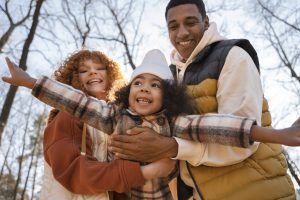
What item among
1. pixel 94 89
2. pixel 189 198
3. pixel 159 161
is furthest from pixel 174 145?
pixel 94 89

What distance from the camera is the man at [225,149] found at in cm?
233

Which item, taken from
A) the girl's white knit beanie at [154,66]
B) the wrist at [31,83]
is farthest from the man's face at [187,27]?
the wrist at [31,83]

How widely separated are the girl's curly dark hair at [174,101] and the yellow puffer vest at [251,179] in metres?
0.40


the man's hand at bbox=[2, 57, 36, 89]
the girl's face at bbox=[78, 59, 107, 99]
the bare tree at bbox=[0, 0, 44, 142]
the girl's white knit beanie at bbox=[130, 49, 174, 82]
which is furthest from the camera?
the bare tree at bbox=[0, 0, 44, 142]

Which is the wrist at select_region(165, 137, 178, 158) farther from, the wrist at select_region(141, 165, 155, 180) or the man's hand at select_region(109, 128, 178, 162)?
the wrist at select_region(141, 165, 155, 180)

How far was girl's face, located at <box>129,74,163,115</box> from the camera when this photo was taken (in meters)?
2.63

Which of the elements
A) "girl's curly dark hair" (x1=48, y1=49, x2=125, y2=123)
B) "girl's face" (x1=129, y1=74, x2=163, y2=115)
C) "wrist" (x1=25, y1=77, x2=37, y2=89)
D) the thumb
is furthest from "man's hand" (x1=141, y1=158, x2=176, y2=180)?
"wrist" (x1=25, y1=77, x2=37, y2=89)

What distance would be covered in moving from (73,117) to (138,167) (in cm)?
70

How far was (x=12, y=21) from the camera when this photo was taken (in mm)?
12156

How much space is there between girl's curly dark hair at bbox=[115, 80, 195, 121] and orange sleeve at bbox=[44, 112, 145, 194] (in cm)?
43

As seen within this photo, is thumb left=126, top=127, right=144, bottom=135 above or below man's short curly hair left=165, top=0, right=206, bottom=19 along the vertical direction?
below

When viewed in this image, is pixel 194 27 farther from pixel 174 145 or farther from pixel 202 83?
pixel 174 145

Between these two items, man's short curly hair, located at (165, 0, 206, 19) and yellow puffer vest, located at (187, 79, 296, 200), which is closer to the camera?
yellow puffer vest, located at (187, 79, 296, 200)

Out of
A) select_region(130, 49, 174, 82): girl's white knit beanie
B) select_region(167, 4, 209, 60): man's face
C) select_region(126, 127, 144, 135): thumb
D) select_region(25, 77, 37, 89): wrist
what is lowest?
select_region(126, 127, 144, 135): thumb
